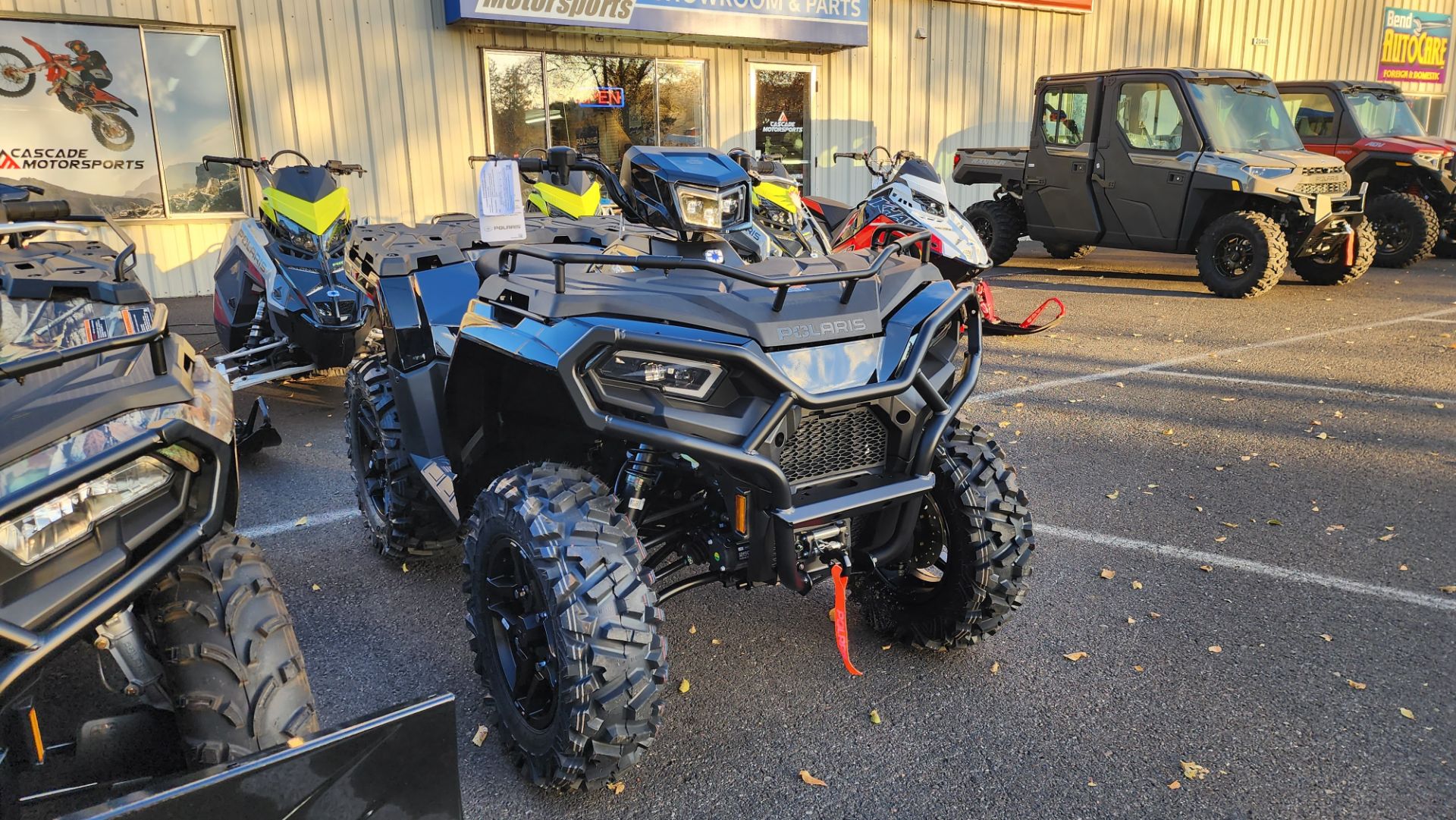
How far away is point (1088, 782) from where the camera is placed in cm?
244

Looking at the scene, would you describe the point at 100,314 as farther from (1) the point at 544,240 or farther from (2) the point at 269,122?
(2) the point at 269,122

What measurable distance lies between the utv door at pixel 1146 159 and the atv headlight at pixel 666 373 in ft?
31.5

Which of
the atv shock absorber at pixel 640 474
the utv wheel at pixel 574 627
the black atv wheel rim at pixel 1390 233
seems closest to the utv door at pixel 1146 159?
the black atv wheel rim at pixel 1390 233

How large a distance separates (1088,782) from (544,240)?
2539 mm

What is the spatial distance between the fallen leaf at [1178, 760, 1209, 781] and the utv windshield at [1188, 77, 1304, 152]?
939cm

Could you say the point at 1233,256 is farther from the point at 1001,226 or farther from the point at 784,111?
the point at 784,111

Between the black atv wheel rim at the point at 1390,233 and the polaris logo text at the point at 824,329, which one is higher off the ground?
the polaris logo text at the point at 824,329

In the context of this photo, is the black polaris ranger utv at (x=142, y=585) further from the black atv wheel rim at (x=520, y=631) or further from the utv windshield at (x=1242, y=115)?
the utv windshield at (x=1242, y=115)

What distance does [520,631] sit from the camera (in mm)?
2512

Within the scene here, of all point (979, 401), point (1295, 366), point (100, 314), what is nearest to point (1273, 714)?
point (100, 314)

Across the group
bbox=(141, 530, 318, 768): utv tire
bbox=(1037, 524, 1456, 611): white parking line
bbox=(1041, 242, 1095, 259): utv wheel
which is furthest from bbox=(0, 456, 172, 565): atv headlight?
bbox=(1041, 242, 1095, 259): utv wheel

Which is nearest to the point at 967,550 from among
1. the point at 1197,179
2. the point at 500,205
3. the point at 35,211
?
the point at 500,205

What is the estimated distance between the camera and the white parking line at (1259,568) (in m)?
3.41

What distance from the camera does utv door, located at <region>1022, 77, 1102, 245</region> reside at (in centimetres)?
1113
